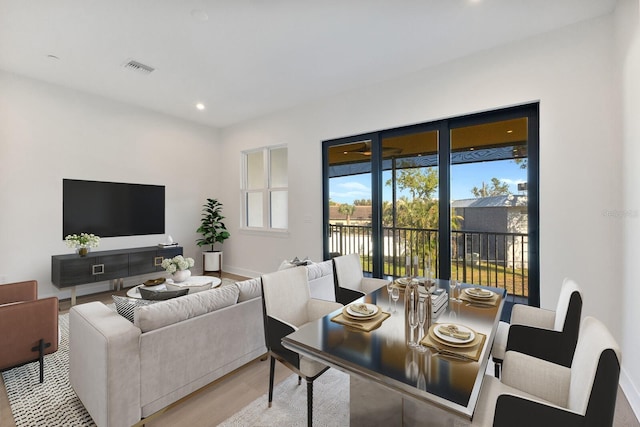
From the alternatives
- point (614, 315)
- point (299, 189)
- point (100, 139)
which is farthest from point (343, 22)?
point (100, 139)

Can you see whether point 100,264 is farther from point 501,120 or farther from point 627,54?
point 627,54

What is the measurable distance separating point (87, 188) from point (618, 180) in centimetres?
660

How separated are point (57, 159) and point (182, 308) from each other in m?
4.01

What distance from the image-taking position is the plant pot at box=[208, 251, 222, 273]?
18.8 feet

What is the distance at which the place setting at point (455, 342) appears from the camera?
4.17 feet

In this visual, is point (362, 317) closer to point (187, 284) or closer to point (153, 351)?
point (153, 351)

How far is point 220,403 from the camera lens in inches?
79.6

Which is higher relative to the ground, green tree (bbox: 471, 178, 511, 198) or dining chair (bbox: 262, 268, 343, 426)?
green tree (bbox: 471, 178, 511, 198)

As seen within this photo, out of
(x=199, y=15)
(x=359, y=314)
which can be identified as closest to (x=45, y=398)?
(x=359, y=314)

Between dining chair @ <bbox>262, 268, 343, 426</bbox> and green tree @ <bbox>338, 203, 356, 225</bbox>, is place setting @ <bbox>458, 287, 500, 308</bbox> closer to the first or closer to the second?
dining chair @ <bbox>262, 268, 343, 426</bbox>

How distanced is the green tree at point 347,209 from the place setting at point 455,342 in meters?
3.06

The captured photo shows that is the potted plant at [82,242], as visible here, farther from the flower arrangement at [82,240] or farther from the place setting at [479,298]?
the place setting at [479,298]

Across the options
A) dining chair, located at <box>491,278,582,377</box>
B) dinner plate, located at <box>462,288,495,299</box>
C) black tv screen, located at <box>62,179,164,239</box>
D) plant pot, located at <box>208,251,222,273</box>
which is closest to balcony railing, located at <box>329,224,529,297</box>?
dinner plate, located at <box>462,288,495,299</box>

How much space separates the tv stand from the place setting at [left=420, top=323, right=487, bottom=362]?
184 inches
